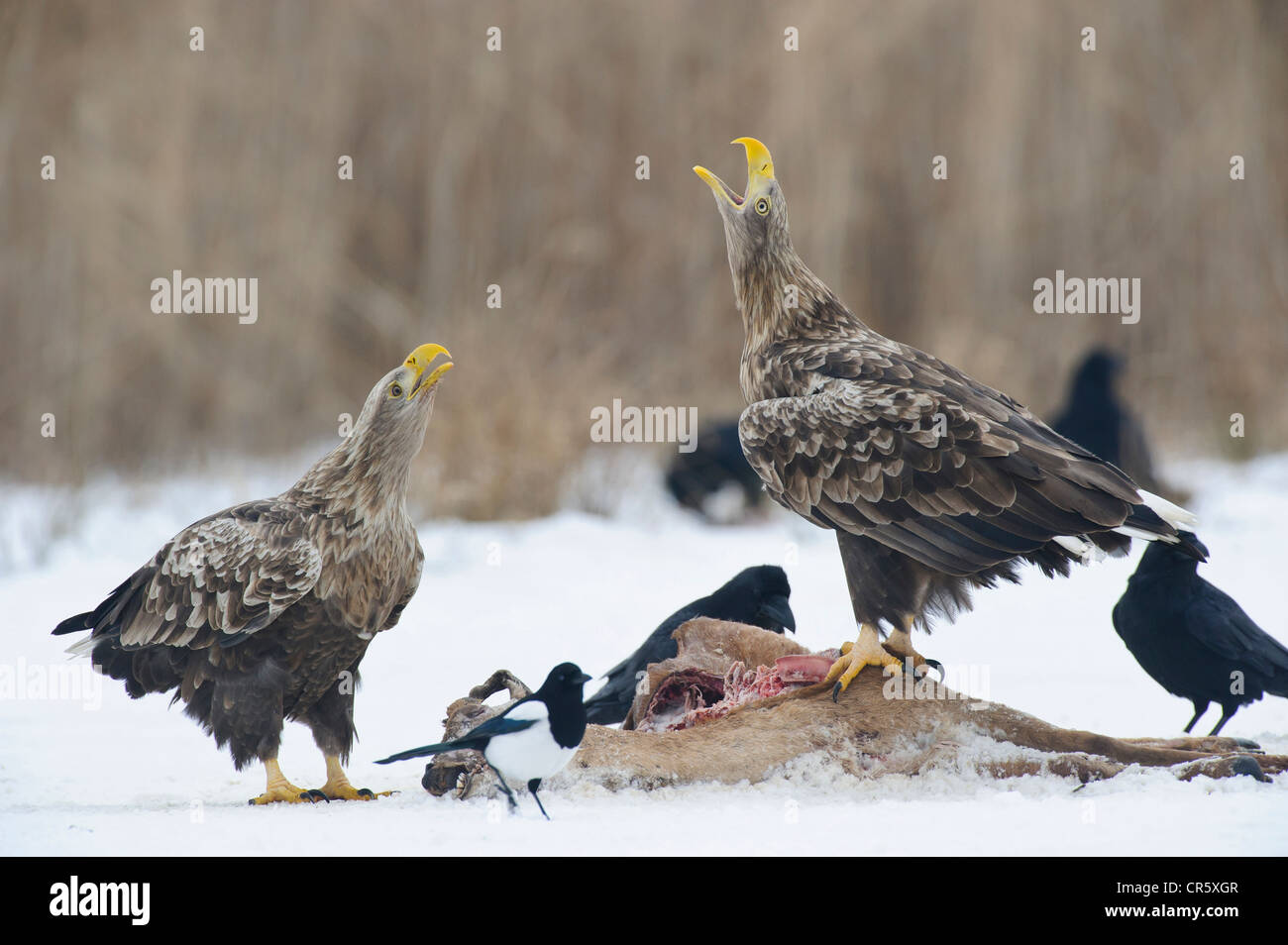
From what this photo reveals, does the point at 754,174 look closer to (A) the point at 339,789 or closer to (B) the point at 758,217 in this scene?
(B) the point at 758,217

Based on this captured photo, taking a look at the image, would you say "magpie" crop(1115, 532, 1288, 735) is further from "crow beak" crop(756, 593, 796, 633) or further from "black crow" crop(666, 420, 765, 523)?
"black crow" crop(666, 420, 765, 523)

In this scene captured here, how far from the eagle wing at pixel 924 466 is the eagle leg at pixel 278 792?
1656 mm

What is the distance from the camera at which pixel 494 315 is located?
9.34m

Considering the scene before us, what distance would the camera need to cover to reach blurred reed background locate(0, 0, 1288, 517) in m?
9.95

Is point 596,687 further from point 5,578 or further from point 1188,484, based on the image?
point 1188,484

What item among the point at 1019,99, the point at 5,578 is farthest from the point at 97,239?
the point at 1019,99

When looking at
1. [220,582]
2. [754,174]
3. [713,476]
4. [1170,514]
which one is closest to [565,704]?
[220,582]

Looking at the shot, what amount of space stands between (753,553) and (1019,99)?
5.24 m

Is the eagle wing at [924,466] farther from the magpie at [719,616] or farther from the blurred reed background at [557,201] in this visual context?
the blurred reed background at [557,201]

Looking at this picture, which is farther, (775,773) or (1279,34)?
(1279,34)

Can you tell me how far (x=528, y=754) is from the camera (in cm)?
330

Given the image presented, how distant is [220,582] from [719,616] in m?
1.76

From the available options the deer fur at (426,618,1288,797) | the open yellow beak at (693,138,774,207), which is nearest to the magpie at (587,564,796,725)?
the deer fur at (426,618,1288,797)

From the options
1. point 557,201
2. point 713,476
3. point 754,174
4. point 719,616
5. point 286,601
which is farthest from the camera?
point 557,201
